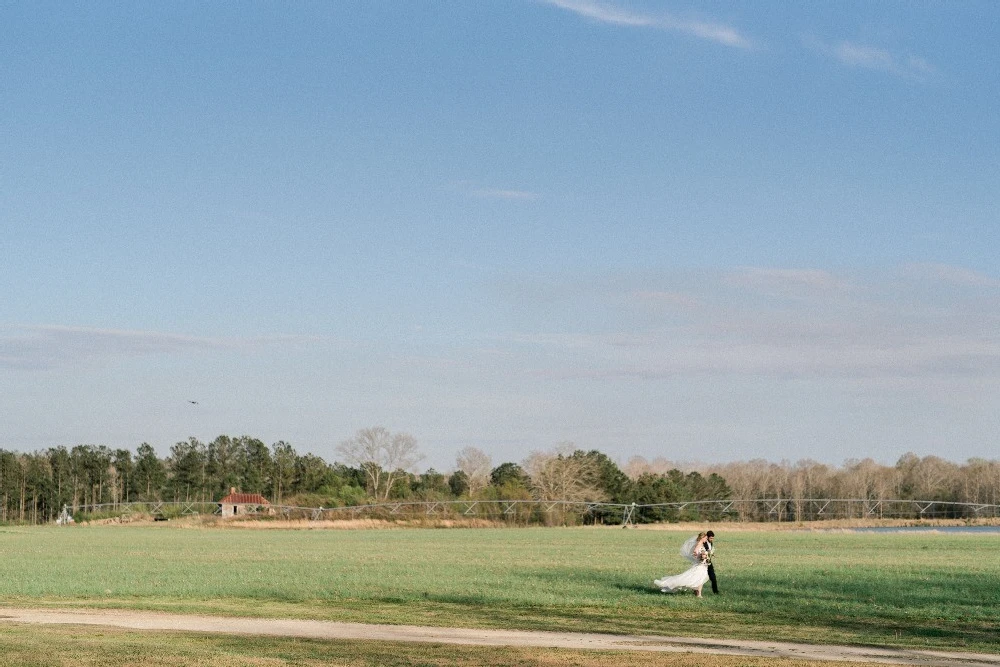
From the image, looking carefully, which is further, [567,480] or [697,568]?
[567,480]

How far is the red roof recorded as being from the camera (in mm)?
149625

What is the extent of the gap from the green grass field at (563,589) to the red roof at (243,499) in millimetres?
92220

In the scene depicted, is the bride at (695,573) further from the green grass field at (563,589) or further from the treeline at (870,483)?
the treeline at (870,483)

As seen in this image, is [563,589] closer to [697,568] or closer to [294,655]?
[697,568]

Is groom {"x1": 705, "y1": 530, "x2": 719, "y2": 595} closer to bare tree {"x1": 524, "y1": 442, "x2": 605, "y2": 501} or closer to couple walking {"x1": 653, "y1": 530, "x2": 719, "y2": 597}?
couple walking {"x1": 653, "y1": 530, "x2": 719, "y2": 597}

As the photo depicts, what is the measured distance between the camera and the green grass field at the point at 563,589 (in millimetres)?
25562

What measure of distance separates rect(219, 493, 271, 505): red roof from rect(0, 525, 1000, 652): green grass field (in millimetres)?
92220

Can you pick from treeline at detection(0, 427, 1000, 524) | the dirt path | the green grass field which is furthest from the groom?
treeline at detection(0, 427, 1000, 524)

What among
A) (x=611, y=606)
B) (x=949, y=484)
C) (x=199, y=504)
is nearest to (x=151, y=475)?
(x=199, y=504)

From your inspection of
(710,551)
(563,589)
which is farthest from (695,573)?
(563,589)

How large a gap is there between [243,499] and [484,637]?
135887mm

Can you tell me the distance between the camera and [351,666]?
1833 cm

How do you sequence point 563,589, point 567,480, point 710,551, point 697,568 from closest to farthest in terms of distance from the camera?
point 697,568 → point 710,551 → point 563,589 → point 567,480

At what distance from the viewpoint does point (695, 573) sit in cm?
3062
